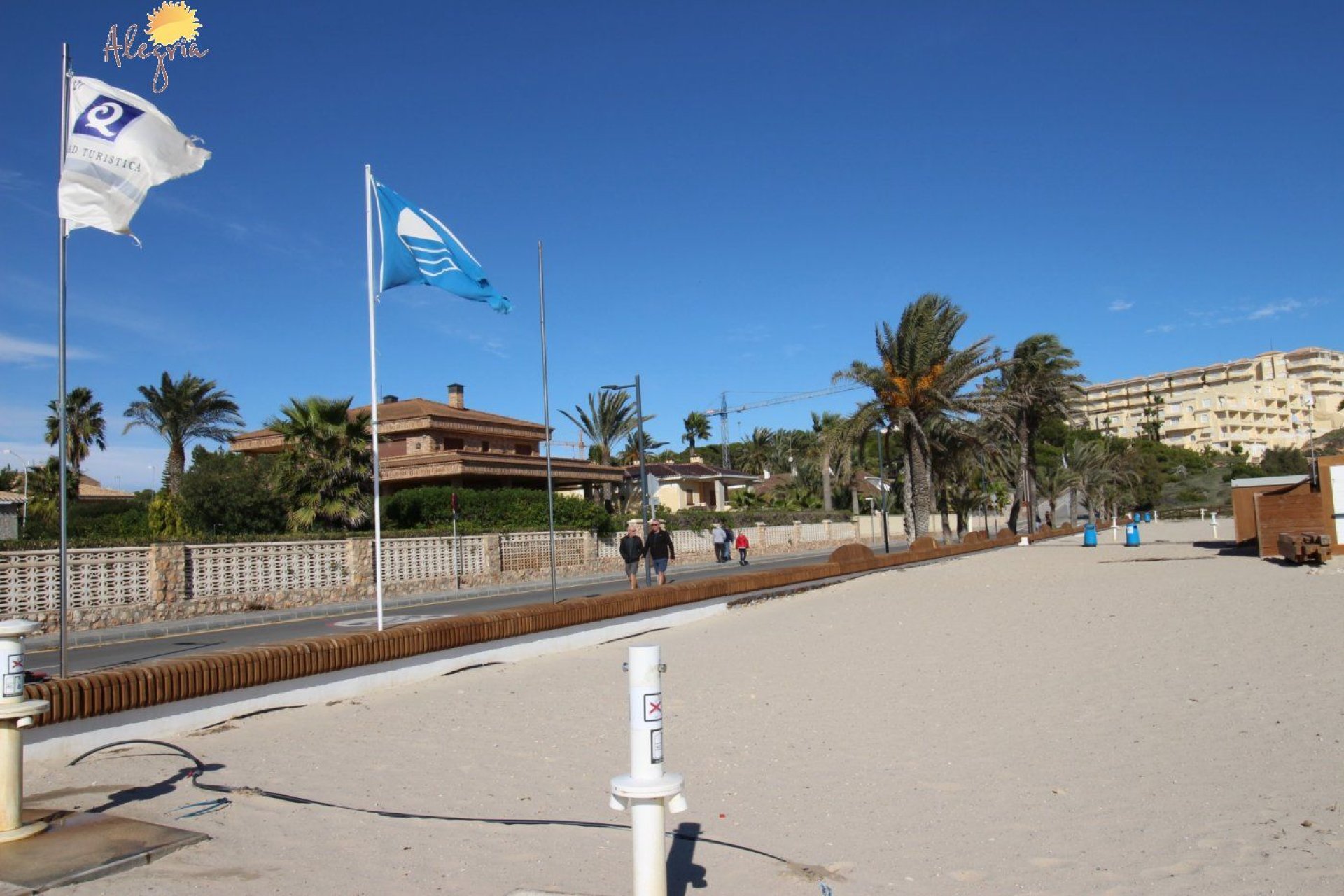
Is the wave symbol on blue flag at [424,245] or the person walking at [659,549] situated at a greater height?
the wave symbol on blue flag at [424,245]

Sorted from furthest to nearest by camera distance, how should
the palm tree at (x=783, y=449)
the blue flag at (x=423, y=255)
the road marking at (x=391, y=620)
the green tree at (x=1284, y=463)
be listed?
the palm tree at (x=783, y=449), the green tree at (x=1284, y=463), the road marking at (x=391, y=620), the blue flag at (x=423, y=255)

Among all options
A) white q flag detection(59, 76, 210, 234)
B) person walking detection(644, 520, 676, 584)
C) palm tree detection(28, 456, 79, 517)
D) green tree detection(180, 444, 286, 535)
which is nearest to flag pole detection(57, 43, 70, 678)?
Answer: white q flag detection(59, 76, 210, 234)

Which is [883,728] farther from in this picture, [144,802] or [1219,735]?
[144,802]

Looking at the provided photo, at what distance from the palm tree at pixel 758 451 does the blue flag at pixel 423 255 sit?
278 ft

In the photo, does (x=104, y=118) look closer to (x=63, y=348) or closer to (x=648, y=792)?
(x=63, y=348)

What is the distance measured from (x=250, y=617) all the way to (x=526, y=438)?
2545cm

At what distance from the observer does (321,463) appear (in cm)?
2638

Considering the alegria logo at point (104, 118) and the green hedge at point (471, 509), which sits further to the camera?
the green hedge at point (471, 509)

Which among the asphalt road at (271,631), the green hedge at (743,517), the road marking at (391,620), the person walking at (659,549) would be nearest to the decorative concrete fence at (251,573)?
the asphalt road at (271,631)

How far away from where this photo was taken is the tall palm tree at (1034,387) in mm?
50406

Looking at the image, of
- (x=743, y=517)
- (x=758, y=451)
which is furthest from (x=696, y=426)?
(x=743, y=517)

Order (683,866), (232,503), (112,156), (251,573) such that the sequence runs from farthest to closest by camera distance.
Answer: (232,503), (251,573), (112,156), (683,866)

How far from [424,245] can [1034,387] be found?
4361 centimetres

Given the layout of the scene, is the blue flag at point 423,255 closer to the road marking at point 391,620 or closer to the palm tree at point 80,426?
the road marking at point 391,620
